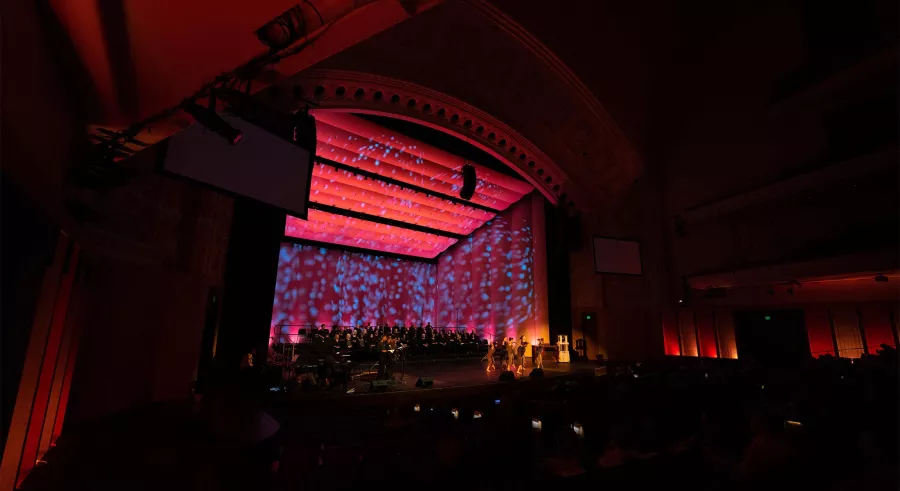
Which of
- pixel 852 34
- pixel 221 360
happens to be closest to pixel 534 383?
pixel 221 360

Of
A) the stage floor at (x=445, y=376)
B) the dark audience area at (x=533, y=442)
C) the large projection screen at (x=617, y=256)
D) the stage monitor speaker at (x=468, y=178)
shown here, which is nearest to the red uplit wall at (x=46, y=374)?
Result: the dark audience area at (x=533, y=442)

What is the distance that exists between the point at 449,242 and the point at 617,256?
25.2 ft

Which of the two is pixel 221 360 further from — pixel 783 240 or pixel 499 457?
pixel 783 240

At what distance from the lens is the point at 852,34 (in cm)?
791

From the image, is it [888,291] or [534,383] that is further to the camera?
[888,291]

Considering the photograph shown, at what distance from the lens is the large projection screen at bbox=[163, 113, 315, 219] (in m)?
4.78

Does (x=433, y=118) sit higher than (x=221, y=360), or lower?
higher

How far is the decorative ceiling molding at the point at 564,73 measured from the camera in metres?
7.55

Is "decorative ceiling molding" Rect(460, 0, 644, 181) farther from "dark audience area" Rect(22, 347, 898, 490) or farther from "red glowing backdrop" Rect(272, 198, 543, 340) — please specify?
"dark audience area" Rect(22, 347, 898, 490)

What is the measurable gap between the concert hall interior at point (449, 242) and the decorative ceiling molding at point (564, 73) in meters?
0.09

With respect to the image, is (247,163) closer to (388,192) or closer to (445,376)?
(445,376)

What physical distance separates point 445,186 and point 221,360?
27.7ft

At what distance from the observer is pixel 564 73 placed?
29.9ft

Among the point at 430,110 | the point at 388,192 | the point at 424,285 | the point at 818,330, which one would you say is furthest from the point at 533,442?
the point at 424,285
